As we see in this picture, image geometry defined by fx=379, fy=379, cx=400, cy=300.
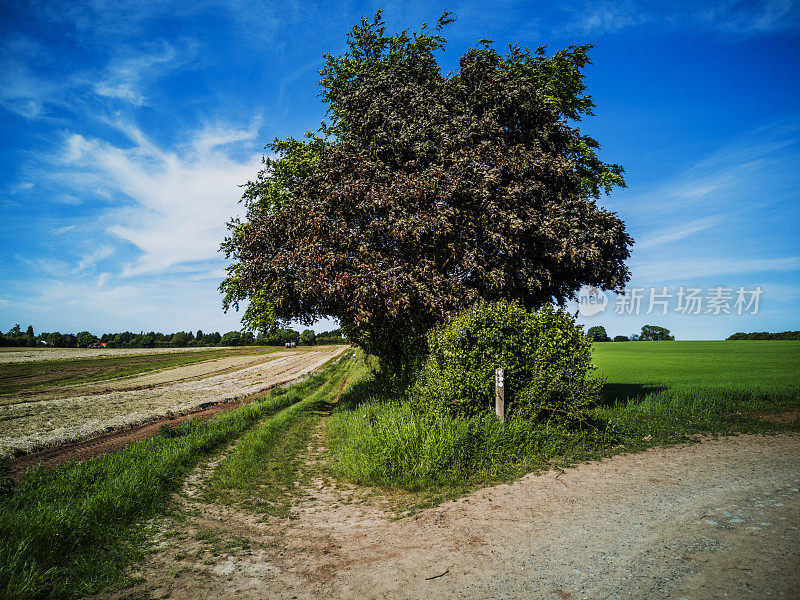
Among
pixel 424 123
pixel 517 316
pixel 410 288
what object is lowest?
pixel 517 316

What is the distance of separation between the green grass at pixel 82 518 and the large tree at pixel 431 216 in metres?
6.00

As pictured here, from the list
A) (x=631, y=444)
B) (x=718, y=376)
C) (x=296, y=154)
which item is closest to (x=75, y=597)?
(x=631, y=444)

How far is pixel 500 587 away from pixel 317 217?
10618 millimetres

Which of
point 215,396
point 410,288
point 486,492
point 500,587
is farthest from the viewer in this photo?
point 215,396

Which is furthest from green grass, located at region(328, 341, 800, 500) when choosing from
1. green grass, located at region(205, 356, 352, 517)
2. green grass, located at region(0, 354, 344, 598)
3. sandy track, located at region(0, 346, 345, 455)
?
sandy track, located at region(0, 346, 345, 455)

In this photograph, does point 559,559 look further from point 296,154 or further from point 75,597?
point 296,154

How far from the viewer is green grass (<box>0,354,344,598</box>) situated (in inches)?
161

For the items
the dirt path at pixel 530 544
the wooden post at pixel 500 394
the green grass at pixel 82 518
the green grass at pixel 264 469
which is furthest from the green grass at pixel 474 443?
the green grass at pixel 82 518

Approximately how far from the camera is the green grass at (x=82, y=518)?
4.09m

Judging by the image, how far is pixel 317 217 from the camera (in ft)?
39.7

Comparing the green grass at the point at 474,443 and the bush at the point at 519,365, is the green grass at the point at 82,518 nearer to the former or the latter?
the green grass at the point at 474,443

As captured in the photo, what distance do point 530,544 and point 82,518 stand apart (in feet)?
19.8

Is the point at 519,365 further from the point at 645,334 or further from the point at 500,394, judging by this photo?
the point at 645,334

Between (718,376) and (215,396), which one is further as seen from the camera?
(215,396)
